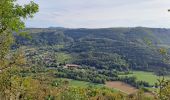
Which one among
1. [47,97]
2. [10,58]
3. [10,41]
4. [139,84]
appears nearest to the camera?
[10,41]

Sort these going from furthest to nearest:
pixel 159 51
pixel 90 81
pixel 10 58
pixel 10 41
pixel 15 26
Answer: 1. pixel 90 81
2. pixel 10 58
3. pixel 10 41
4. pixel 159 51
5. pixel 15 26

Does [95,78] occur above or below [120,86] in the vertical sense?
below

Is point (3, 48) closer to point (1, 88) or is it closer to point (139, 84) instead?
point (1, 88)

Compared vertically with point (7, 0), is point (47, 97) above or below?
below

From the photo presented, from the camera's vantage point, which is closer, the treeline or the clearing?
the clearing

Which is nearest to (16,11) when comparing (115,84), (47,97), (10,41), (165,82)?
(10,41)

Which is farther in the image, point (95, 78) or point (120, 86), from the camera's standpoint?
point (95, 78)

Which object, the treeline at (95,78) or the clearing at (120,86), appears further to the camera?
the treeline at (95,78)


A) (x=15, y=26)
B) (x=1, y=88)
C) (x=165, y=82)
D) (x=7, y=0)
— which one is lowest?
(x=1, y=88)

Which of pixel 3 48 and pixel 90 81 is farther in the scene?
pixel 90 81
